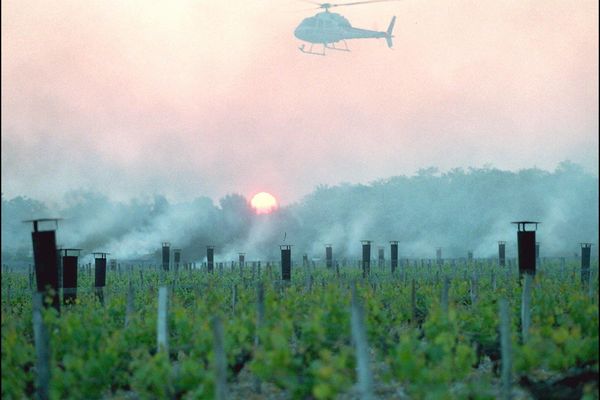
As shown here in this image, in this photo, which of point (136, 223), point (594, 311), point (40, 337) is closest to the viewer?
point (40, 337)

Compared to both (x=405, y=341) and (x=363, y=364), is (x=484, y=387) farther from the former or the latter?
(x=363, y=364)

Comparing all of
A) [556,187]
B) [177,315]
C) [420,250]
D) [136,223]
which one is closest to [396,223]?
[420,250]

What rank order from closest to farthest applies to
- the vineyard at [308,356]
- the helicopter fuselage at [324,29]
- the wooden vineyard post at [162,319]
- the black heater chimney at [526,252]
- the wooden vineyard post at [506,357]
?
1. the vineyard at [308,356]
2. the wooden vineyard post at [506,357]
3. the wooden vineyard post at [162,319]
4. the black heater chimney at [526,252]
5. the helicopter fuselage at [324,29]

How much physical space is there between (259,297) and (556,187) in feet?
251

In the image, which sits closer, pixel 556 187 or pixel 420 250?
pixel 420 250

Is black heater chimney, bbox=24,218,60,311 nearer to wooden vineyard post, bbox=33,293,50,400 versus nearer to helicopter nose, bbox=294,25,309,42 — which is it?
wooden vineyard post, bbox=33,293,50,400

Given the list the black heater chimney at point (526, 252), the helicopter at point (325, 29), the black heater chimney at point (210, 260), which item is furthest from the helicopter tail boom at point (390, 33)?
the black heater chimney at point (526, 252)

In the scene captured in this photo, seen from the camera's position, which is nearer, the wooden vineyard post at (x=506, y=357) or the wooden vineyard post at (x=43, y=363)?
the wooden vineyard post at (x=506, y=357)

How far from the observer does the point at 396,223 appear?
271 feet

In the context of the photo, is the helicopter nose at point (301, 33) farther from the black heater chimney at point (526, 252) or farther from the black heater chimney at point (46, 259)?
the black heater chimney at point (46, 259)

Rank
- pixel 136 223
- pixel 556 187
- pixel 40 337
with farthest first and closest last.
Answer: pixel 556 187
pixel 136 223
pixel 40 337

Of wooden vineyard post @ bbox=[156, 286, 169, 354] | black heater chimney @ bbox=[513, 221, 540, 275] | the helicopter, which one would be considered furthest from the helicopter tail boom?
wooden vineyard post @ bbox=[156, 286, 169, 354]

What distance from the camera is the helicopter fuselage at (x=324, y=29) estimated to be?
2238 inches

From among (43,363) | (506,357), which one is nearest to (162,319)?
(43,363)
